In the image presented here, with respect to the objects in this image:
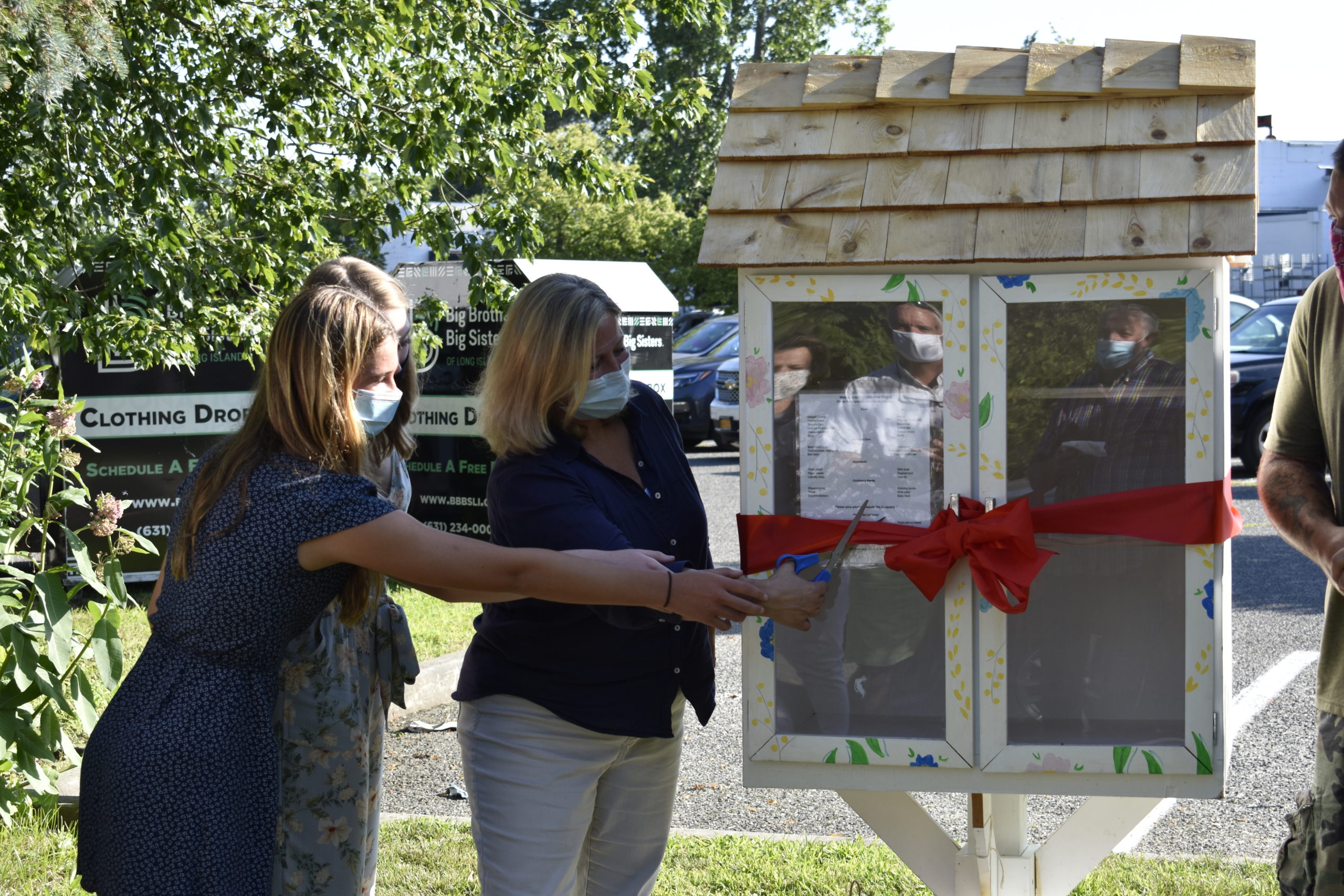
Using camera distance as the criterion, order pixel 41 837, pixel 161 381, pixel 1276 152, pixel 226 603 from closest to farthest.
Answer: pixel 226 603, pixel 41 837, pixel 161 381, pixel 1276 152

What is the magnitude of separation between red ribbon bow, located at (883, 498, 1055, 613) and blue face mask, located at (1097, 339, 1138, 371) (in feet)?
1.18

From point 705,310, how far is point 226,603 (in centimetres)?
2700

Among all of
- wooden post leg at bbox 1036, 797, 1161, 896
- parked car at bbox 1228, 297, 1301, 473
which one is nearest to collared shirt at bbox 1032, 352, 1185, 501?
wooden post leg at bbox 1036, 797, 1161, 896

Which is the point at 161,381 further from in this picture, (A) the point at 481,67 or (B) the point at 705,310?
(B) the point at 705,310

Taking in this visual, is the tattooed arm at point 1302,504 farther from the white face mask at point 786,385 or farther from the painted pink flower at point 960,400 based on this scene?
the white face mask at point 786,385

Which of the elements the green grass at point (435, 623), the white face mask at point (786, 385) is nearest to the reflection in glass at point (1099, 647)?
the white face mask at point (786, 385)

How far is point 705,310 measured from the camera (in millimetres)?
28828

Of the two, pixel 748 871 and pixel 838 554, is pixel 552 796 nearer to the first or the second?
pixel 838 554

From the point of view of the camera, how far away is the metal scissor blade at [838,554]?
2.47 m

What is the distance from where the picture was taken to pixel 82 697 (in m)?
3.34

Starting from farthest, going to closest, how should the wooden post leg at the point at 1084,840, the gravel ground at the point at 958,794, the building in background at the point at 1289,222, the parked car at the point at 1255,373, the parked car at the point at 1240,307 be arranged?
the building in background at the point at 1289,222 → the parked car at the point at 1240,307 → the parked car at the point at 1255,373 → the gravel ground at the point at 958,794 → the wooden post leg at the point at 1084,840

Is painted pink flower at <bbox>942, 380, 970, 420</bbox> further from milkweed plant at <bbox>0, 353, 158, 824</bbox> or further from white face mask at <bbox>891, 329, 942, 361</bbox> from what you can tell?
milkweed plant at <bbox>0, 353, 158, 824</bbox>

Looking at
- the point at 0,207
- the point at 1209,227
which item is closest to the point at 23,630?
the point at 0,207

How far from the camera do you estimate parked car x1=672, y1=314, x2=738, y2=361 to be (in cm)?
1830
